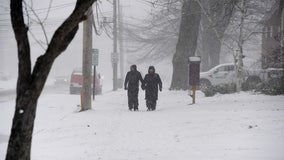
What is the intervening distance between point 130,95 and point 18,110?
399 inches

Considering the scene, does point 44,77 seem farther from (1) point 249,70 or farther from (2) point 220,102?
(1) point 249,70

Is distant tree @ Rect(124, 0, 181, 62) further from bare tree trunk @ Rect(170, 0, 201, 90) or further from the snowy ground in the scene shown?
the snowy ground

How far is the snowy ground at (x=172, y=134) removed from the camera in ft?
27.8

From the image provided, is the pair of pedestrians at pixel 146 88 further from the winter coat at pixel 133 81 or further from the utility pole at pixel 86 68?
the utility pole at pixel 86 68

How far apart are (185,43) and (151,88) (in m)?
7.67

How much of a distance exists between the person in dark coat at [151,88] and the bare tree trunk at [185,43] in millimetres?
6851

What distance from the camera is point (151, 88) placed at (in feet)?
51.5

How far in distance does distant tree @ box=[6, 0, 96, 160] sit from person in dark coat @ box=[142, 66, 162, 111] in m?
9.83

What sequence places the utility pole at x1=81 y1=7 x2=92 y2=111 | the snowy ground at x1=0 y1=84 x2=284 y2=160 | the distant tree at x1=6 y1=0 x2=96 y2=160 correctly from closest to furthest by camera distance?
the distant tree at x1=6 y1=0 x2=96 y2=160 → the snowy ground at x1=0 y1=84 x2=284 y2=160 → the utility pole at x1=81 y1=7 x2=92 y2=111

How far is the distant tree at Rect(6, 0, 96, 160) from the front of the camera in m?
5.62

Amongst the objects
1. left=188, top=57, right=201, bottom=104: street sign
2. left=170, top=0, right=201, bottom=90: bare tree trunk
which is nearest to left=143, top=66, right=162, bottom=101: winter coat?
left=188, top=57, right=201, bottom=104: street sign

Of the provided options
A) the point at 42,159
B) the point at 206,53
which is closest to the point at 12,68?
the point at 206,53

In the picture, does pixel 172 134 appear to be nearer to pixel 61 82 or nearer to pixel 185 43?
pixel 185 43

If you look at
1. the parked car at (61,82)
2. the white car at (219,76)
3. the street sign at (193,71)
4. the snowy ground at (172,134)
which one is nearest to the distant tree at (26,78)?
the snowy ground at (172,134)
